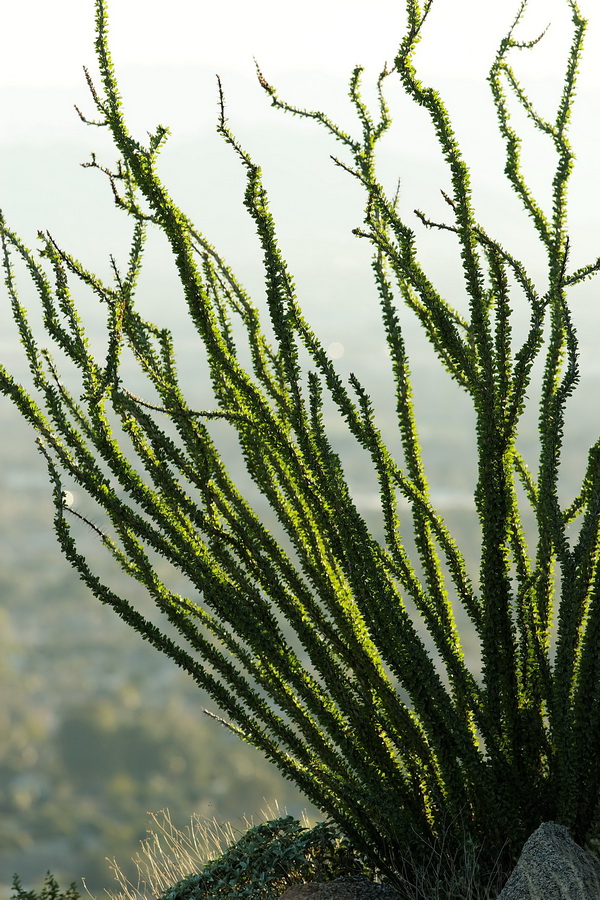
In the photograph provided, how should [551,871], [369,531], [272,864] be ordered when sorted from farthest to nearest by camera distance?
1. [272,864]
2. [369,531]
3. [551,871]

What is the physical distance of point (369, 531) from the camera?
Result: 2082mm

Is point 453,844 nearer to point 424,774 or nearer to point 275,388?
point 424,774

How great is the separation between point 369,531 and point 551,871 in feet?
2.75

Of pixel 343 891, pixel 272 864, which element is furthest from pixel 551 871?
pixel 272 864

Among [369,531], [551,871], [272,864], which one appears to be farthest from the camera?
[272,864]

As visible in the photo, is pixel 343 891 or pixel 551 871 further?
pixel 343 891

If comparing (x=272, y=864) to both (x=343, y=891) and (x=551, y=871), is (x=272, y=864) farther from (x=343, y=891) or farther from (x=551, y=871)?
(x=551, y=871)

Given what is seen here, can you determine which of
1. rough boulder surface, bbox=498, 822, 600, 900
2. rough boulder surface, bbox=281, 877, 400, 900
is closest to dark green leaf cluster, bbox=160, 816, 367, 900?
rough boulder surface, bbox=281, 877, 400, 900

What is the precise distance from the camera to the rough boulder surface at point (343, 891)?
7.20 ft

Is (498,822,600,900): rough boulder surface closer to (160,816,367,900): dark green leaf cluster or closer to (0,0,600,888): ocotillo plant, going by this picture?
(0,0,600,888): ocotillo plant

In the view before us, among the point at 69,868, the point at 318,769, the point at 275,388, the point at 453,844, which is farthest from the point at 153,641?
the point at 69,868

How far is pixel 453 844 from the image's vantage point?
227 centimetres

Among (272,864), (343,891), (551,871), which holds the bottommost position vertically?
(551,871)

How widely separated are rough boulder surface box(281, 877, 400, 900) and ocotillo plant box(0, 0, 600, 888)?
0.32ft
